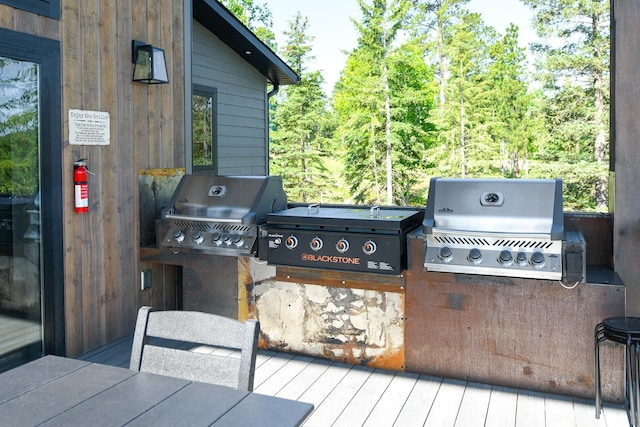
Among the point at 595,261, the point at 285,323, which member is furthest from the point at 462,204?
the point at 285,323

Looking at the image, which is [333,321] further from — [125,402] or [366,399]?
[125,402]

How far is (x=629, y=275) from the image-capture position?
9.47 ft

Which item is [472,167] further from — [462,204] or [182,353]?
[182,353]

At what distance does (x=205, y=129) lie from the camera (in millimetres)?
6848

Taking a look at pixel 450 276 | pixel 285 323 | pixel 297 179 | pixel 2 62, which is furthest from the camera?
pixel 297 179

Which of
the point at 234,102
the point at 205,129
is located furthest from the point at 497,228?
the point at 234,102

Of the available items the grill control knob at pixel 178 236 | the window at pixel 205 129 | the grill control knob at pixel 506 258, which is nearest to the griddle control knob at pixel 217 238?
the grill control knob at pixel 178 236

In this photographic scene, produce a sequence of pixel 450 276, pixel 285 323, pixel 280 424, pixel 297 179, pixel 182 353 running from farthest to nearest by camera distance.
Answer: pixel 297 179 → pixel 285 323 → pixel 450 276 → pixel 182 353 → pixel 280 424

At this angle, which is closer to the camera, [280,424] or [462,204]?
[280,424]

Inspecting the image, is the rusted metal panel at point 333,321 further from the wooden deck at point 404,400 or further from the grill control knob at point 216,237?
the grill control knob at point 216,237

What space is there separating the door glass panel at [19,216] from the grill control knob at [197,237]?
2.72ft

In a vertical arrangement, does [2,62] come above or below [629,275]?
above

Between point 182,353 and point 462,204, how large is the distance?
177 cm

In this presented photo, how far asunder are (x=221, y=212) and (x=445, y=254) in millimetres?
1308
